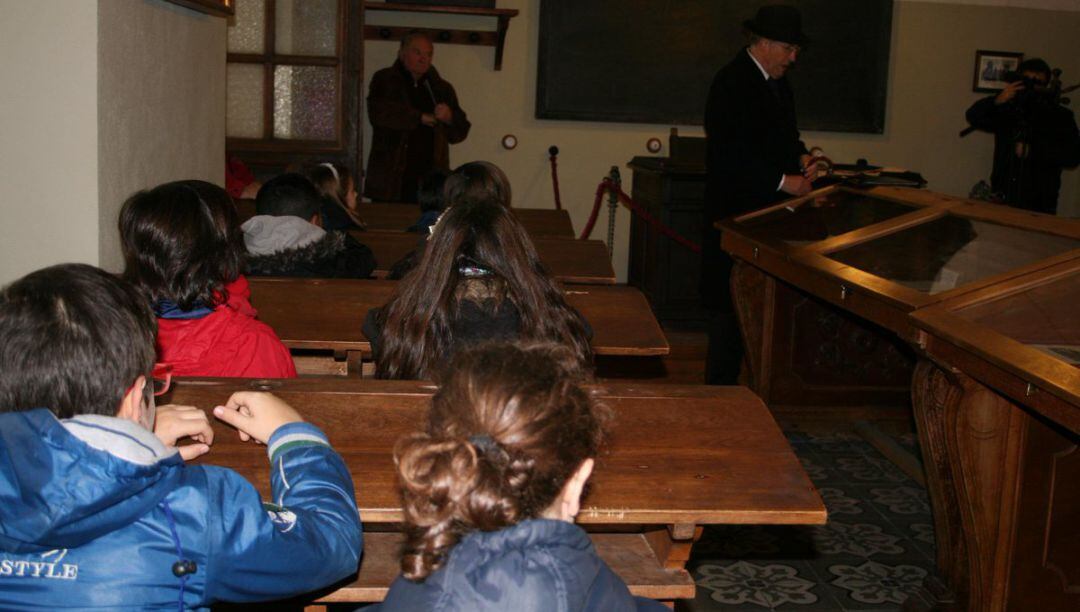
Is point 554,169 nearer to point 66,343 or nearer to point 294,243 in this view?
point 294,243

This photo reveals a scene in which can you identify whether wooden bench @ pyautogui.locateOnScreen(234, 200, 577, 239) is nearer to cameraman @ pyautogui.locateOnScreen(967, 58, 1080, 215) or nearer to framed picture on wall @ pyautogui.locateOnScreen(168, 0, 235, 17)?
framed picture on wall @ pyautogui.locateOnScreen(168, 0, 235, 17)

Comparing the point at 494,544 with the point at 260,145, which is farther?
the point at 260,145

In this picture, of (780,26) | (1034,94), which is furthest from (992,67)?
(780,26)

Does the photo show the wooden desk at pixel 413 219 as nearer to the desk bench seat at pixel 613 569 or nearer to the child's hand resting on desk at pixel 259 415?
the desk bench seat at pixel 613 569

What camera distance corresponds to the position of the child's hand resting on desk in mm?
1641

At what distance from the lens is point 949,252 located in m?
3.27

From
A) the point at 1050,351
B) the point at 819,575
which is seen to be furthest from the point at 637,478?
the point at 819,575

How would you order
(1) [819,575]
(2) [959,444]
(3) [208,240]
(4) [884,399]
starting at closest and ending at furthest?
(3) [208,240]
(2) [959,444]
(1) [819,575]
(4) [884,399]

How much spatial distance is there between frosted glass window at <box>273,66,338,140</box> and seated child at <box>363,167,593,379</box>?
201 inches

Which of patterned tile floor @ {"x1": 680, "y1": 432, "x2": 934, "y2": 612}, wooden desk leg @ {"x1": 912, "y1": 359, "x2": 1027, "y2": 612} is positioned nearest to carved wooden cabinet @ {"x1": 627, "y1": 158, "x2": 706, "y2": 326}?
patterned tile floor @ {"x1": 680, "y1": 432, "x2": 934, "y2": 612}

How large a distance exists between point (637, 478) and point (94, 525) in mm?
857

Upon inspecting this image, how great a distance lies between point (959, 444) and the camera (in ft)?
8.71

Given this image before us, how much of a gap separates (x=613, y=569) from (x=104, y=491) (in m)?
1.07

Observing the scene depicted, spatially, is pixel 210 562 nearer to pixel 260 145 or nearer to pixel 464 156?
pixel 260 145
